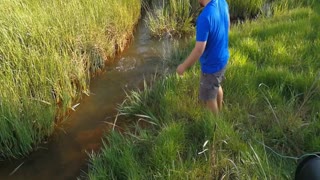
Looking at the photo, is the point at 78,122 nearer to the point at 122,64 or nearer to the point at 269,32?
the point at 122,64

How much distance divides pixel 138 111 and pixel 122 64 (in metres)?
1.74

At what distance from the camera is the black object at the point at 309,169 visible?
78.9 inches

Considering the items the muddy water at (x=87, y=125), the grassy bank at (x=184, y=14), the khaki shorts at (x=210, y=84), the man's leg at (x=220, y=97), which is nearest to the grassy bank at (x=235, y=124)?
the man's leg at (x=220, y=97)

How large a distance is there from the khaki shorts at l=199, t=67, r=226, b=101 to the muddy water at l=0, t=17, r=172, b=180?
1361 millimetres

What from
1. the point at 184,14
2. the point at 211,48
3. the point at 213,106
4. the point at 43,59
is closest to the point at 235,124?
the point at 213,106

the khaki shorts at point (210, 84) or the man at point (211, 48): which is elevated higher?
the man at point (211, 48)

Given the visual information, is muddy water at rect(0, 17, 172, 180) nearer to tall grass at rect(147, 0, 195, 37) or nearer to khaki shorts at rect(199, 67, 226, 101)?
tall grass at rect(147, 0, 195, 37)

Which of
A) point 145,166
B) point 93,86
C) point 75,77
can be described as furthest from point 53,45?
point 145,166

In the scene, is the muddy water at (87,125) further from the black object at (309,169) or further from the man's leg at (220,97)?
the black object at (309,169)

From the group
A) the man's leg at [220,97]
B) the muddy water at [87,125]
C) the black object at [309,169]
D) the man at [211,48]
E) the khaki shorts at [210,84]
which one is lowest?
the muddy water at [87,125]

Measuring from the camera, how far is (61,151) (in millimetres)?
3775

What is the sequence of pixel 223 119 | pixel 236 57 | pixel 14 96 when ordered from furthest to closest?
pixel 236 57 → pixel 14 96 → pixel 223 119

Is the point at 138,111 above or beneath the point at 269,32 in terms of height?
beneath

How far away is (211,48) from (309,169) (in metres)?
1.38
